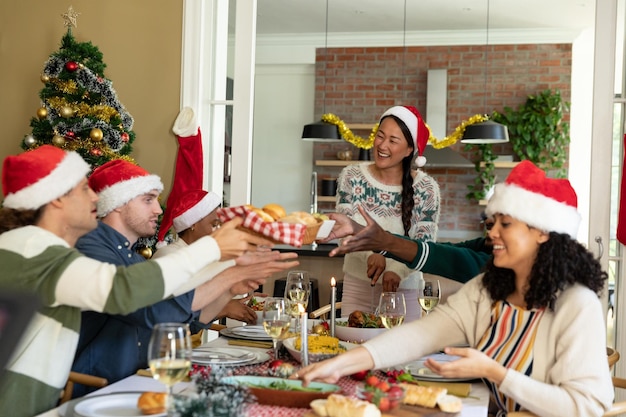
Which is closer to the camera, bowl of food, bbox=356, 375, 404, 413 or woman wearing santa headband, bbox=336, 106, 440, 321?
bowl of food, bbox=356, 375, 404, 413

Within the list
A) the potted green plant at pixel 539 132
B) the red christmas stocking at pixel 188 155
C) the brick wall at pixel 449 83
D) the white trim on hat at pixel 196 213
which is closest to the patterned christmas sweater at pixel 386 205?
the white trim on hat at pixel 196 213

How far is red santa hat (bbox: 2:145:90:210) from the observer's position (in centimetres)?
197

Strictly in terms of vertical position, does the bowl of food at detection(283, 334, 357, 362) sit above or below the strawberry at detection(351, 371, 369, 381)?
above

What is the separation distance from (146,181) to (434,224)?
1376 millimetres

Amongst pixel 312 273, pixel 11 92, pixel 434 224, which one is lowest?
pixel 312 273

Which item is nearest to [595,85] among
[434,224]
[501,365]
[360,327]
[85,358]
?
[434,224]

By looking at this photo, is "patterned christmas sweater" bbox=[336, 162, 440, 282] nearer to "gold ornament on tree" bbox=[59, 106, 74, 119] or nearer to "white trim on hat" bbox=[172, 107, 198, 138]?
"white trim on hat" bbox=[172, 107, 198, 138]

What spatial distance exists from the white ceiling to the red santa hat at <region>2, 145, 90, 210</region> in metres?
5.79

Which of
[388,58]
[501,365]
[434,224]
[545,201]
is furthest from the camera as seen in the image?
[388,58]

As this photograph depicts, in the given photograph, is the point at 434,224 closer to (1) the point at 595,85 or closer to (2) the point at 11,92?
(1) the point at 595,85

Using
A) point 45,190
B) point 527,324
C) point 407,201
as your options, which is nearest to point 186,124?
point 407,201

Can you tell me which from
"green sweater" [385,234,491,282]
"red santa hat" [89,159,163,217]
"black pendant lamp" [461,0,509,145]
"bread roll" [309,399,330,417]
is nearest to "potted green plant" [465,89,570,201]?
"black pendant lamp" [461,0,509,145]

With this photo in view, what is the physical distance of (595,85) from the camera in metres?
4.14

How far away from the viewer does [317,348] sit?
2.22 meters
